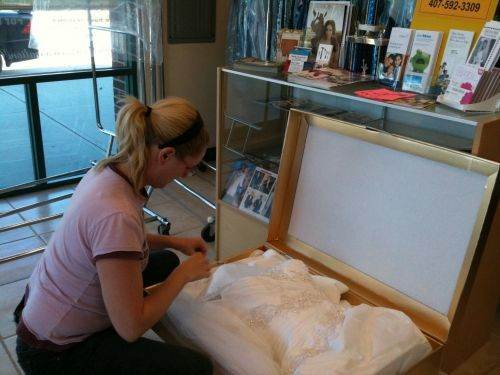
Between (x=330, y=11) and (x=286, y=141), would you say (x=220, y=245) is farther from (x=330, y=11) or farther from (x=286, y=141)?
(x=330, y=11)

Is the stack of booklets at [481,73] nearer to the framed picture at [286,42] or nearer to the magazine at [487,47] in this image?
the magazine at [487,47]

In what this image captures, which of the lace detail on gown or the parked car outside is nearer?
the lace detail on gown

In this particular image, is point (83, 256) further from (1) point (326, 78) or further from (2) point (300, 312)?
(1) point (326, 78)

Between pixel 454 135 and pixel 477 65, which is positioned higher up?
pixel 477 65

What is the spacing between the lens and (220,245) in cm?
232

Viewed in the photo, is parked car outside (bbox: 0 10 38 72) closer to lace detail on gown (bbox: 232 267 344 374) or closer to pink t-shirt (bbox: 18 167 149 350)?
pink t-shirt (bbox: 18 167 149 350)

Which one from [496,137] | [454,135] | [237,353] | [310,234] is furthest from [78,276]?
[454,135]

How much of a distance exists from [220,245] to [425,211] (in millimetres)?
1194

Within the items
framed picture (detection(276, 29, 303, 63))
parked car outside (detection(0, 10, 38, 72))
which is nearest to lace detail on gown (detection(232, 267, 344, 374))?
framed picture (detection(276, 29, 303, 63))

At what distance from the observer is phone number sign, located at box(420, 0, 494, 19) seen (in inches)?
54.9

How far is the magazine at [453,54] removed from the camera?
4.70ft

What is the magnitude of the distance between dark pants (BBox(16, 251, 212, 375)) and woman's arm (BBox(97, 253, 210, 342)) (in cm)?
5

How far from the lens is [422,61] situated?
1547 mm

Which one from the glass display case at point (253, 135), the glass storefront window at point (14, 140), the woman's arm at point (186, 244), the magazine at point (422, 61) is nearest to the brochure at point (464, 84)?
the magazine at point (422, 61)
